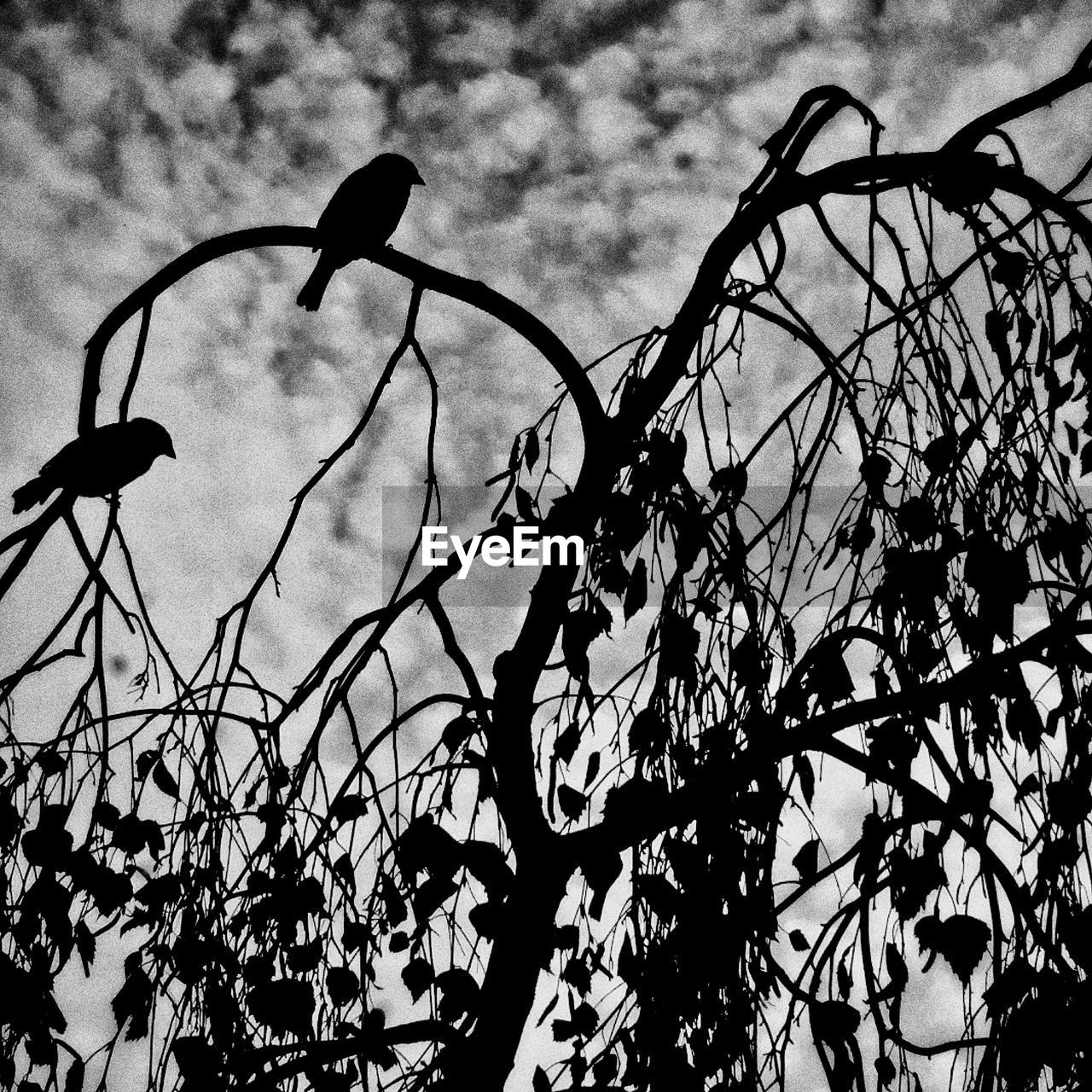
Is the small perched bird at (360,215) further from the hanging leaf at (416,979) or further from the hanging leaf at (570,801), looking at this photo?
the hanging leaf at (416,979)

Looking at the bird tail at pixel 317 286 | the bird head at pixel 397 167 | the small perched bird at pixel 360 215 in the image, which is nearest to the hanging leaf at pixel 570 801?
the small perched bird at pixel 360 215

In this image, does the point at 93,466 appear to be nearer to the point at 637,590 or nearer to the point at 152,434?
the point at 152,434

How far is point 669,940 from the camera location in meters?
1.39

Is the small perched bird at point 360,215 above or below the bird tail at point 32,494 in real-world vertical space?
above

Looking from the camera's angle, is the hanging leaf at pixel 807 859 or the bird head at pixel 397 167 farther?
the bird head at pixel 397 167

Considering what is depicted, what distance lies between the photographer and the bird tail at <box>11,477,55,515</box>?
1691 millimetres

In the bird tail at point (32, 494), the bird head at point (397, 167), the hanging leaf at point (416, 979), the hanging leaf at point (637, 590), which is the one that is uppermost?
the bird head at point (397, 167)

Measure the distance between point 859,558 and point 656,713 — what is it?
45 cm

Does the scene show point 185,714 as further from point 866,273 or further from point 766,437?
point 866,273

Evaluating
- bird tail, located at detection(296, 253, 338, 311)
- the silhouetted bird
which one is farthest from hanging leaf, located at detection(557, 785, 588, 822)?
bird tail, located at detection(296, 253, 338, 311)

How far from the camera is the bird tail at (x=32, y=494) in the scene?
66.6 inches

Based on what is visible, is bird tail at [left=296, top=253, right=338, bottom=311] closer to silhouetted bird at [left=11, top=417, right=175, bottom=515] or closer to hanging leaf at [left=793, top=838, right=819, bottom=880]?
silhouetted bird at [left=11, top=417, right=175, bottom=515]

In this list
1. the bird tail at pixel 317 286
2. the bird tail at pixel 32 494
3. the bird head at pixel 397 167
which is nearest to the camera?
the bird tail at pixel 32 494

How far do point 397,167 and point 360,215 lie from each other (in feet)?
3.79
